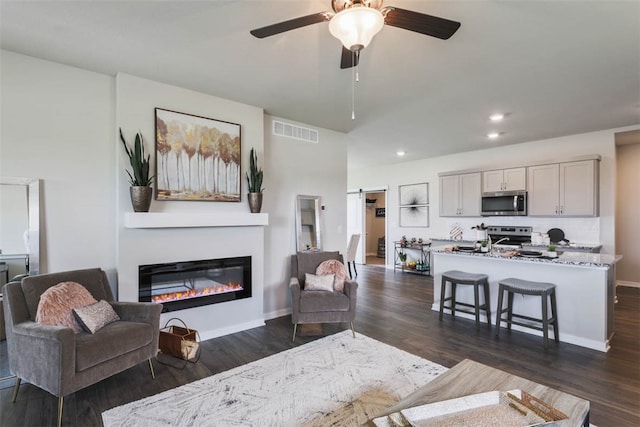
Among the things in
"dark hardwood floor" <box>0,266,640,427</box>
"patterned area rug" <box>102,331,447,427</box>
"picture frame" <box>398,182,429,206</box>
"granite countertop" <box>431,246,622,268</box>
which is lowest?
"dark hardwood floor" <box>0,266,640,427</box>

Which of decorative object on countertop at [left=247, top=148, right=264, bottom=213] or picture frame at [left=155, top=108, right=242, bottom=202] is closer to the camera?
picture frame at [left=155, top=108, right=242, bottom=202]

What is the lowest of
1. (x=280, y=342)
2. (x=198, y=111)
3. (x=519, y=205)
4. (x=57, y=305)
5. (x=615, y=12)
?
(x=280, y=342)

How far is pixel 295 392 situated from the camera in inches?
92.4

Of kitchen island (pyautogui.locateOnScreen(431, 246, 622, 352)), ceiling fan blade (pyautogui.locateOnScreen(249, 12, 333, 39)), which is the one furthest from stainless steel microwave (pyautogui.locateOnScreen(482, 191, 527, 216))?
ceiling fan blade (pyautogui.locateOnScreen(249, 12, 333, 39))

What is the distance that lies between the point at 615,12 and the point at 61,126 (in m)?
4.54

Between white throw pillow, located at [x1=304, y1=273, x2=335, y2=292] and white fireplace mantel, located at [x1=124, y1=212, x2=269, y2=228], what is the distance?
888mm

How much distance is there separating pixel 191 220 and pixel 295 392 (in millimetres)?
1991

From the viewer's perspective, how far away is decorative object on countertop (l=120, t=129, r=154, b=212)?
9.47 feet

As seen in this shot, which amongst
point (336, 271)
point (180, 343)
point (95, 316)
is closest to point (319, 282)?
point (336, 271)

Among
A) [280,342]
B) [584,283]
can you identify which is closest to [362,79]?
[280,342]

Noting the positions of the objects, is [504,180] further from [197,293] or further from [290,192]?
[197,293]

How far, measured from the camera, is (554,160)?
5191 mm

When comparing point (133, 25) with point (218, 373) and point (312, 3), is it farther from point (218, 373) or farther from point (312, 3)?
point (218, 373)

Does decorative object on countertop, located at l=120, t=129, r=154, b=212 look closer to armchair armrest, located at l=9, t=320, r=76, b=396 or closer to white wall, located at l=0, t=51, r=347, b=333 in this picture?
white wall, located at l=0, t=51, r=347, b=333
